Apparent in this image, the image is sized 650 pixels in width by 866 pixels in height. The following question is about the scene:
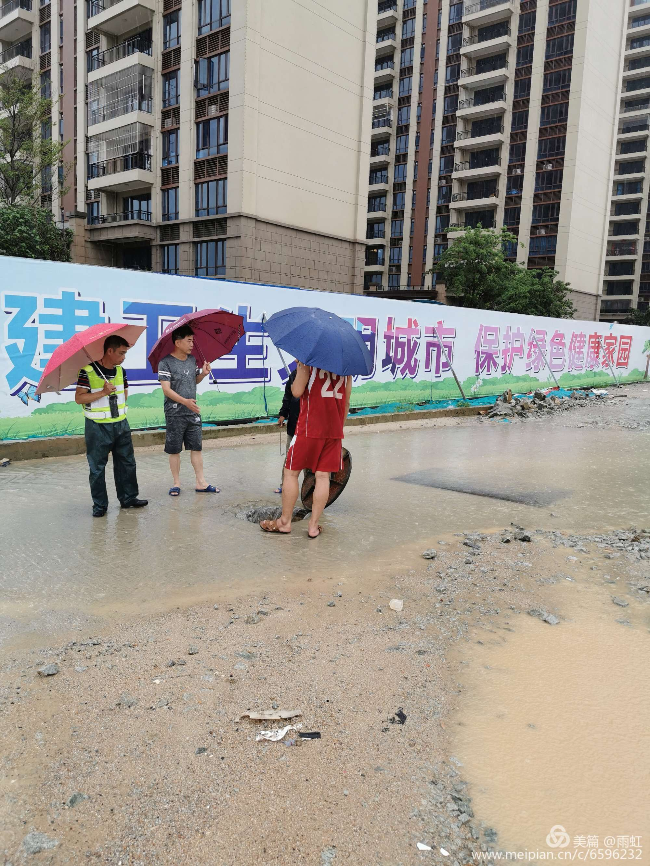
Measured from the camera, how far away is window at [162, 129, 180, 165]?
32.2m

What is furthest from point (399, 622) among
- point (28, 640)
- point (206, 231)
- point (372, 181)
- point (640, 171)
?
point (640, 171)

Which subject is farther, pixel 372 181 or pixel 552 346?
pixel 372 181

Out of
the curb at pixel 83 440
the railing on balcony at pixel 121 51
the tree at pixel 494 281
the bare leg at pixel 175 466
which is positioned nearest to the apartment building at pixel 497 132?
the tree at pixel 494 281

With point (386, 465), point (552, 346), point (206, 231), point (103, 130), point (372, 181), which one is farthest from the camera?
point (372, 181)

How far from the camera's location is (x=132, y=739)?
254 centimetres

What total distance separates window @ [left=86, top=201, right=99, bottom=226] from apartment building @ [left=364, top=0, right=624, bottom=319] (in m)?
23.9

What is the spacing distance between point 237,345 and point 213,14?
25.8 metres

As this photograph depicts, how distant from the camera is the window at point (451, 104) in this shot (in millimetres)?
54562

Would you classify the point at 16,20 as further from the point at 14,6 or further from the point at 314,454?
the point at 314,454

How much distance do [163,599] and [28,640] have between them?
827 mm

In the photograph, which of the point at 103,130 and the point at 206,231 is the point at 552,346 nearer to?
the point at 206,231

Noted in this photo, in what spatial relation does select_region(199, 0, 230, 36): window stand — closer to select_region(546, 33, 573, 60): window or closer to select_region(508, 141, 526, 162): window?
select_region(508, 141, 526, 162): window

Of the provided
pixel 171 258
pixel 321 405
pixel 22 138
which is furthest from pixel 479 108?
pixel 321 405

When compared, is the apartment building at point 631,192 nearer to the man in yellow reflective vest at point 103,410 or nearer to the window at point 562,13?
the window at point 562,13
